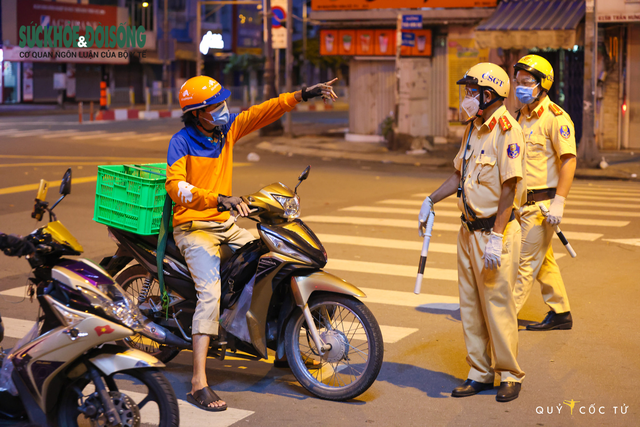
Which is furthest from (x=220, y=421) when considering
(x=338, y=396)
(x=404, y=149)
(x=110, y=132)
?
(x=110, y=132)

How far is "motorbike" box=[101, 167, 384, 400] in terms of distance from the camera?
4.61m

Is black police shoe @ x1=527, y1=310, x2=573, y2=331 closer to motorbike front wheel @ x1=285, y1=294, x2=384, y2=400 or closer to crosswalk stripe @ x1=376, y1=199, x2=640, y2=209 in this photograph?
motorbike front wheel @ x1=285, y1=294, x2=384, y2=400

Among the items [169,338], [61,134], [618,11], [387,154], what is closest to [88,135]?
[61,134]

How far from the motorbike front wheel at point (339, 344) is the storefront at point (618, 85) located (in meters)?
18.3

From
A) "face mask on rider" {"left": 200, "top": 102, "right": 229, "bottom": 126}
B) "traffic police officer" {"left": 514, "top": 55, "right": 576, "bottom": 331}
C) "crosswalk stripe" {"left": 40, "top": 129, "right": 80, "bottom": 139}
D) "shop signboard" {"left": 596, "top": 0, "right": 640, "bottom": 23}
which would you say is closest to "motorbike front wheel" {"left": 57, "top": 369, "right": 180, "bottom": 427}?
"face mask on rider" {"left": 200, "top": 102, "right": 229, "bottom": 126}

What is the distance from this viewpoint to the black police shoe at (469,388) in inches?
191

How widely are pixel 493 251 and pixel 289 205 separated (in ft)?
3.98

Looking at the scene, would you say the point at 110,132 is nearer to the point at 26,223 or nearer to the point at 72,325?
the point at 26,223

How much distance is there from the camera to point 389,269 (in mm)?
8266

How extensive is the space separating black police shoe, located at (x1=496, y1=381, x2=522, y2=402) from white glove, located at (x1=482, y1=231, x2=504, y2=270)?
737 millimetres

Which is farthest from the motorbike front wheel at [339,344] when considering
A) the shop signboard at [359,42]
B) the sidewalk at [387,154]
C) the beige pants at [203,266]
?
the shop signboard at [359,42]

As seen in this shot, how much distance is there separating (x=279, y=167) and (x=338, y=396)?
13.5 metres

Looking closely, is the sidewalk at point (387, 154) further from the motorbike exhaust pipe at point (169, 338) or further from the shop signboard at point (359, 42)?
the motorbike exhaust pipe at point (169, 338)

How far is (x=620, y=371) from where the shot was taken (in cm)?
521
